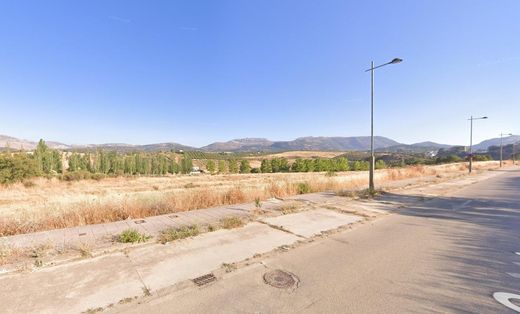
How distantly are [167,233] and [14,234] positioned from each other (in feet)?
12.0

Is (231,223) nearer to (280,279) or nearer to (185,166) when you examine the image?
(280,279)

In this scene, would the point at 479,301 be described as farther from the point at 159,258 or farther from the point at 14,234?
the point at 14,234

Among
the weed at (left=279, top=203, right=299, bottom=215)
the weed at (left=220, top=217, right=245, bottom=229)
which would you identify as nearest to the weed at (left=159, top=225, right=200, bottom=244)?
the weed at (left=220, top=217, right=245, bottom=229)

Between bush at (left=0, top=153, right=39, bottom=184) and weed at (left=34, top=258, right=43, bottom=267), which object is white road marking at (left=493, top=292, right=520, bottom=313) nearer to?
weed at (left=34, top=258, right=43, bottom=267)

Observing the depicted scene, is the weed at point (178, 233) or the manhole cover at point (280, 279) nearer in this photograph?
the manhole cover at point (280, 279)

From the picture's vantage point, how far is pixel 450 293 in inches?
142

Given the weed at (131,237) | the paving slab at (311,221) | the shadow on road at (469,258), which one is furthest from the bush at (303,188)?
the weed at (131,237)

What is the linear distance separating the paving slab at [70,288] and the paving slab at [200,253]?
29cm

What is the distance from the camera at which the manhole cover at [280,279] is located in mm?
3887

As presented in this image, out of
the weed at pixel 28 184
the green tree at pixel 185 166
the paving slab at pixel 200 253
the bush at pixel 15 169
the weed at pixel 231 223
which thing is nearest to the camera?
the paving slab at pixel 200 253

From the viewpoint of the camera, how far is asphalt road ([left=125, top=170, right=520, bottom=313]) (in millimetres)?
3307

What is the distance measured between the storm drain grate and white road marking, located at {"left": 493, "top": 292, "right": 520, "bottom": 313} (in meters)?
4.03

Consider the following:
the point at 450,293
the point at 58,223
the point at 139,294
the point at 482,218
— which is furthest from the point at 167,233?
the point at 482,218

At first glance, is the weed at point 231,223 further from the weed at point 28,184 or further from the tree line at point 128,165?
the tree line at point 128,165
